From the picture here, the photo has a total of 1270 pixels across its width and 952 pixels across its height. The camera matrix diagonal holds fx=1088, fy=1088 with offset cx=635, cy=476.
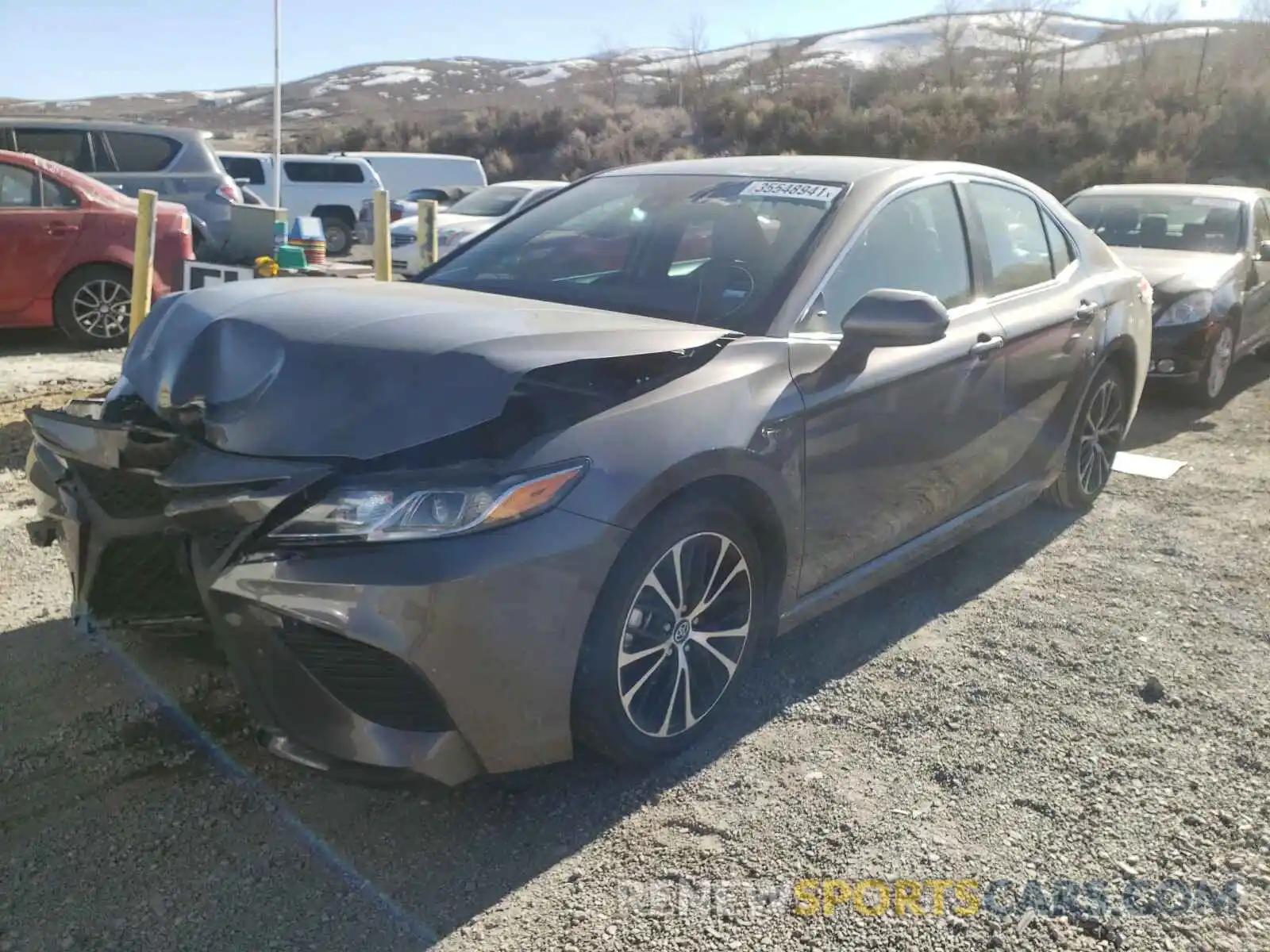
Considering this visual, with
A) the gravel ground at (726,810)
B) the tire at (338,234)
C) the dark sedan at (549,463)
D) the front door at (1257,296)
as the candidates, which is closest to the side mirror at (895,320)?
the dark sedan at (549,463)

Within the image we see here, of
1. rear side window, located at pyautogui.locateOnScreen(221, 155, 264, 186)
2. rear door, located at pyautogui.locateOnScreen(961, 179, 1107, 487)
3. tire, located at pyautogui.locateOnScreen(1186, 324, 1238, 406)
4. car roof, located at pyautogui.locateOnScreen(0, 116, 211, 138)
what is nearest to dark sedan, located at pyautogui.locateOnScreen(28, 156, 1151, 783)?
rear door, located at pyautogui.locateOnScreen(961, 179, 1107, 487)

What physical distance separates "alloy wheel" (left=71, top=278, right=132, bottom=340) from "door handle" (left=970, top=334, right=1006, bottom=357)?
→ 6751 millimetres

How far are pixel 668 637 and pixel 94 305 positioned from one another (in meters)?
7.20

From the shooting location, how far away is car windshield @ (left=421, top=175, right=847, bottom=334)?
3.25 meters

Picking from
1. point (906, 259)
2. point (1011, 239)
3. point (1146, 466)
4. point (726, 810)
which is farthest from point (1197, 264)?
point (726, 810)

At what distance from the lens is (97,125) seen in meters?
11.2

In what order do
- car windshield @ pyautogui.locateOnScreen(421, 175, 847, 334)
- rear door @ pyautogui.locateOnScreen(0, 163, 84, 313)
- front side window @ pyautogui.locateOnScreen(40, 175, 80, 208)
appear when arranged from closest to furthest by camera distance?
1. car windshield @ pyautogui.locateOnScreen(421, 175, 847, 334)
2. rear door @ pyautogui.locateOnScreen(0, 163, 84, 313)
3. front side window @ pyautogui.locateOnScreen(40, 175, 80, 208)

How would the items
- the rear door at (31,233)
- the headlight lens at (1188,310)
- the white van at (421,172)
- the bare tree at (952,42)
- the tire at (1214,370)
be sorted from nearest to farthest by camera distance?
1. the headlight lens at (1188,310)
2. the tire at (1214,370)
3. the rear door at (31,233)
4. the white van at (421,172)
5. the bare tree at (952,42)

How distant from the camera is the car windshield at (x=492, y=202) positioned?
16.2 m

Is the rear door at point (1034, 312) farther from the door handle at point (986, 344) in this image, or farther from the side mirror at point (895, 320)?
the side mirror at point (895, 320)

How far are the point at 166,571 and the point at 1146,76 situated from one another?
41.5 metres

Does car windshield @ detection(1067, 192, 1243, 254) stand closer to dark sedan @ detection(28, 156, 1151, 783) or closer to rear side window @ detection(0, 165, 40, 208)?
dark sedan @ detection(28, 156, 1151, 783)

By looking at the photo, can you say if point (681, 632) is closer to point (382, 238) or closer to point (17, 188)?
point (382, 238)

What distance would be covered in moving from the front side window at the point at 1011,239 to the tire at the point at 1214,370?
11.5ft
